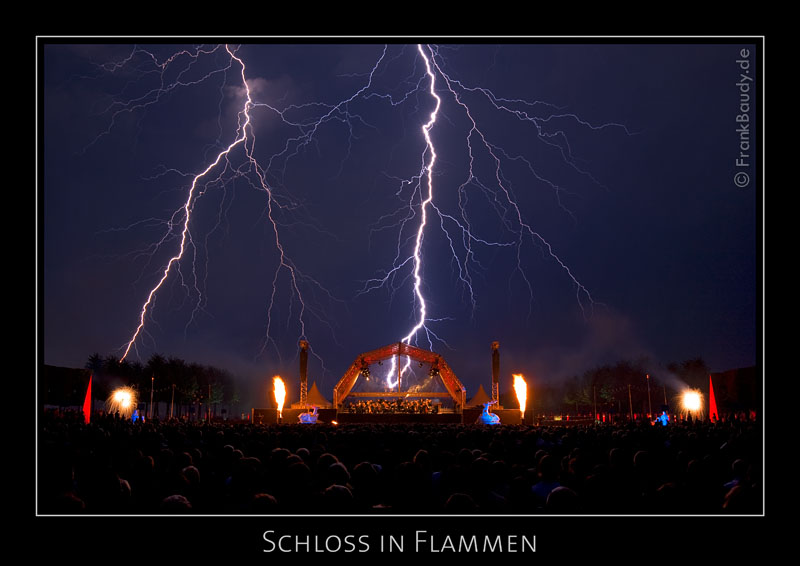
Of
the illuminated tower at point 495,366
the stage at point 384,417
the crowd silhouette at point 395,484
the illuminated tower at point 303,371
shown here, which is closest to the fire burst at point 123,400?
the illuminated tower at point 303,371

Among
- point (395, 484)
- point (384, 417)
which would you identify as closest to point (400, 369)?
point (384, 417)

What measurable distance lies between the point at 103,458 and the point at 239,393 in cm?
8466

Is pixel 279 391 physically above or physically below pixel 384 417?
above

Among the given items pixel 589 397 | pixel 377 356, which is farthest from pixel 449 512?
pixel 589 397

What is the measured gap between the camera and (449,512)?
4.70 metres

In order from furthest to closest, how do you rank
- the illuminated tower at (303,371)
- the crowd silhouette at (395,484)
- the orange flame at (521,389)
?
the illuminated tower at (303,371) < the orange flame at (521,389) < the crowd silhouette at (395,484)

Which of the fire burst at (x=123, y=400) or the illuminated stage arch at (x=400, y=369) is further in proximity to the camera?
the fire burst at (x=123, y=400)

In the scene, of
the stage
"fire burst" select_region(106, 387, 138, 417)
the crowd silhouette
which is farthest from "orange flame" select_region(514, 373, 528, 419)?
"fire burst" select_region(106, 387, 138, 417)

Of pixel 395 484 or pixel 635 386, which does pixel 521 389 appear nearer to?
pixel 395 484

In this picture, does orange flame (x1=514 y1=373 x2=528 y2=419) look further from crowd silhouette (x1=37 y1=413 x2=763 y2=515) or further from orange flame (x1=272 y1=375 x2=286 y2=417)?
crowd silhouette (x1=37 y1=413 x2=763 y2=515)

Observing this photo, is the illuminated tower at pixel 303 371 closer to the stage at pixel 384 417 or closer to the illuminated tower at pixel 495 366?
the stage at pixel 384 417

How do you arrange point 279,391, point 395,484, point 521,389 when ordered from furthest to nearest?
point 279,391
point 521,389
point 395,484

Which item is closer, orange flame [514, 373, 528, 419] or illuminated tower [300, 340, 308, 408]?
orange flame [514, 373, 528, 419]

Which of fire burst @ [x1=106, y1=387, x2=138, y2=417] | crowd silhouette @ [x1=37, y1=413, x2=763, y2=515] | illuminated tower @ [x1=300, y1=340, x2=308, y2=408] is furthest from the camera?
fire burst @ [x1=106, y1=387, x2=138, y2=417]
